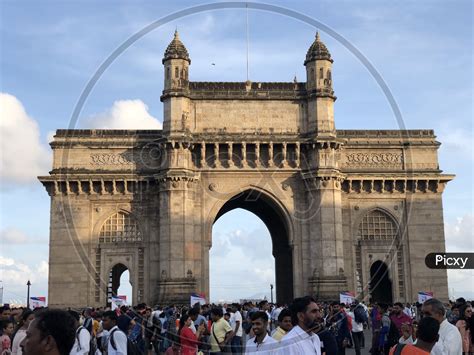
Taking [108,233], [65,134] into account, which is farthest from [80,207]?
[65,134]

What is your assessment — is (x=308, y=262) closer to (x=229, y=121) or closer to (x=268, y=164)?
(x=268, y=164)

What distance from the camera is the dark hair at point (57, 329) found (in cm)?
516

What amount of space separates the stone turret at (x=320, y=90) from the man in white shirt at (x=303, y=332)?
35036 mm

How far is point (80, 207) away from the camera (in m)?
43.9

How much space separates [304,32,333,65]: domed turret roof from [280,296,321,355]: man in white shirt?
3704cm

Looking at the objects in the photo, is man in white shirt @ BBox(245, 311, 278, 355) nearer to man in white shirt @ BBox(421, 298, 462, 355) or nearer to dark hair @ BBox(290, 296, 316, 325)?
dark hair @ BBox(290, 296, 316, 325)

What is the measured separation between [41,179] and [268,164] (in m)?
15.1

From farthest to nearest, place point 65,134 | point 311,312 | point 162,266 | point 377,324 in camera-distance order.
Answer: point 65,134, point 162,266, point 377,324, point 311,312

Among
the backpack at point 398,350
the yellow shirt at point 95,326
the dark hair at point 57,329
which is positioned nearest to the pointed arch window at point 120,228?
the yellow shirt at point 95,326

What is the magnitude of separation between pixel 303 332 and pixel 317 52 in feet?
125

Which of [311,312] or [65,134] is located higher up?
[65,134]

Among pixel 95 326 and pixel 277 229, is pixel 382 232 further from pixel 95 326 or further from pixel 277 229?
pixel 95 326

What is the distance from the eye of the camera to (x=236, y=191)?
43.7 metres

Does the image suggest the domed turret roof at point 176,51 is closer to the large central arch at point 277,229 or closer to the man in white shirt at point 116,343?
the large central arch at point 277,229
